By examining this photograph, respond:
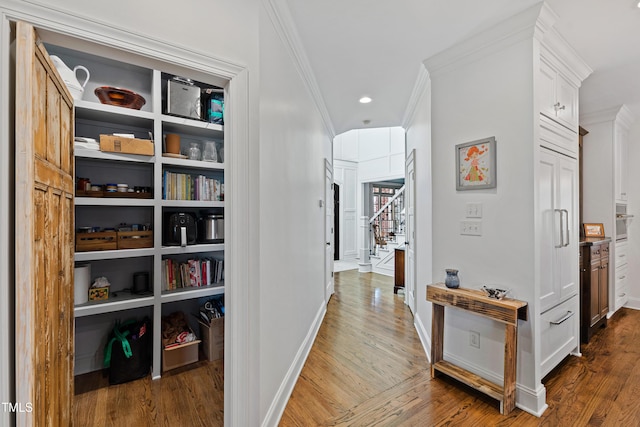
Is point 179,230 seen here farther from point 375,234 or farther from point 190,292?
point 375,234

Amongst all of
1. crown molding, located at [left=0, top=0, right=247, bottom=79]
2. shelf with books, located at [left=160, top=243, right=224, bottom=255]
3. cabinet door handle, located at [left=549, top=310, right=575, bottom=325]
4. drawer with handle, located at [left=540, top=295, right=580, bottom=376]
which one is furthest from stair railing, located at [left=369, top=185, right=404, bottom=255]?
crown molding, located at [left=0, top=0, right=247, bottom=79]

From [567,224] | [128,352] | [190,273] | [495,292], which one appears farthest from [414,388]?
A: [128,352]

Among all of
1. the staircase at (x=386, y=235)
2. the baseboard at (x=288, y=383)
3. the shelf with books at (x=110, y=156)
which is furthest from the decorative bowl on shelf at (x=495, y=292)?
the staircase at (x=386, y=235)

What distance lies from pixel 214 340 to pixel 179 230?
3.45 feet

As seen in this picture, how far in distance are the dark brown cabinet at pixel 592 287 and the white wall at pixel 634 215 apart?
1337 millimetres

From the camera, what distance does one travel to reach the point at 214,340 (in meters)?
2.65

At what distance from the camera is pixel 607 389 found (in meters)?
2.18

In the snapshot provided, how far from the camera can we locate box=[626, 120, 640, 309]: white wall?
397 cm

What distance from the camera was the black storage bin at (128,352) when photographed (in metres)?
2.28

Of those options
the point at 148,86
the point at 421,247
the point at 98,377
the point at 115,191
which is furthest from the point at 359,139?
the point at 98,377

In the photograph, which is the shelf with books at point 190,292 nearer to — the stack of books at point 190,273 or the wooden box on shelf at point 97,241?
the stack of books at point 190,273

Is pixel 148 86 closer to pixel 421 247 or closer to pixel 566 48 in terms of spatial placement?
pixel 421 247

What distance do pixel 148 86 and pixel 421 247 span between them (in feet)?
10.1

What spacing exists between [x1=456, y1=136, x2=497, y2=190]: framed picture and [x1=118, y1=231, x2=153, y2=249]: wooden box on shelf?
2.57 metres
